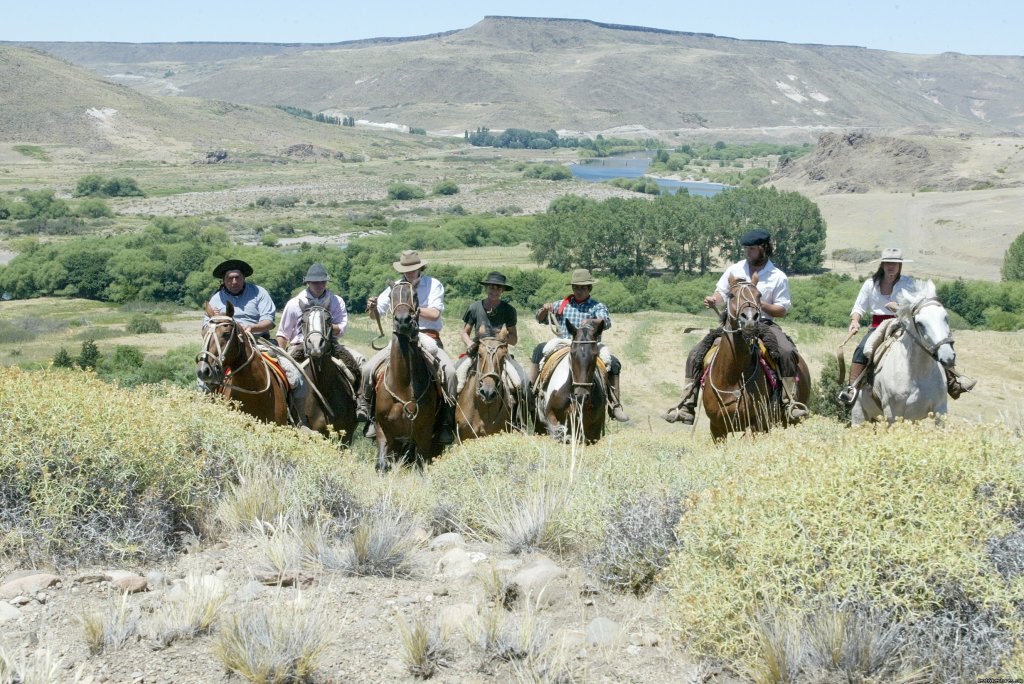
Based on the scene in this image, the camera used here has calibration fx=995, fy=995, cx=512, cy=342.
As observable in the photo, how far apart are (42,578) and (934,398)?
9506 millimetres

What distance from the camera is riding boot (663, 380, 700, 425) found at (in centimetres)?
1303

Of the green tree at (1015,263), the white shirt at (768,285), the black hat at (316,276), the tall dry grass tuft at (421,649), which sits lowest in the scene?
the green tree at (1015,263)

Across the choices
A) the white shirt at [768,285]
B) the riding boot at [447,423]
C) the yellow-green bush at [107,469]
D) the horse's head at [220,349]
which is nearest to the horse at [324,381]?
the horse's head at [220,349]

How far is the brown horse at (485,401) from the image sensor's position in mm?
12617

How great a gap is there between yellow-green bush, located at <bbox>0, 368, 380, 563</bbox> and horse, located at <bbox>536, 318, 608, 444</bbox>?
4207 millimetres

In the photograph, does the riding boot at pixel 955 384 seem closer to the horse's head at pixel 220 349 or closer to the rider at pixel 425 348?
the rider at pixel 425 348

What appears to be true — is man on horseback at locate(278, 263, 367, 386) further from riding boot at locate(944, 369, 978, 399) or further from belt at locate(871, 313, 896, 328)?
riding boot at locate(944, 369, 978, 399)

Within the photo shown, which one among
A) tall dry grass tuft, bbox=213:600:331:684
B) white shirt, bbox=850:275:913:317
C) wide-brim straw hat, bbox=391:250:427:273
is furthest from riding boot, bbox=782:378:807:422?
tall dry grass tuft, bbox=213:600:331:684

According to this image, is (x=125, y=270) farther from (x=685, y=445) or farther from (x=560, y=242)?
(x=685, y=445)

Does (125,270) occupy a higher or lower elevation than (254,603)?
lower

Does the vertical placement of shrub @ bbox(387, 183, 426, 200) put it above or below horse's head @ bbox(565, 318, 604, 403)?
below

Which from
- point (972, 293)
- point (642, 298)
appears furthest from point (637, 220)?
point (972, 293)

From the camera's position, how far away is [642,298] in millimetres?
104375

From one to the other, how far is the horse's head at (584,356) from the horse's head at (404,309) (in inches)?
77.4
